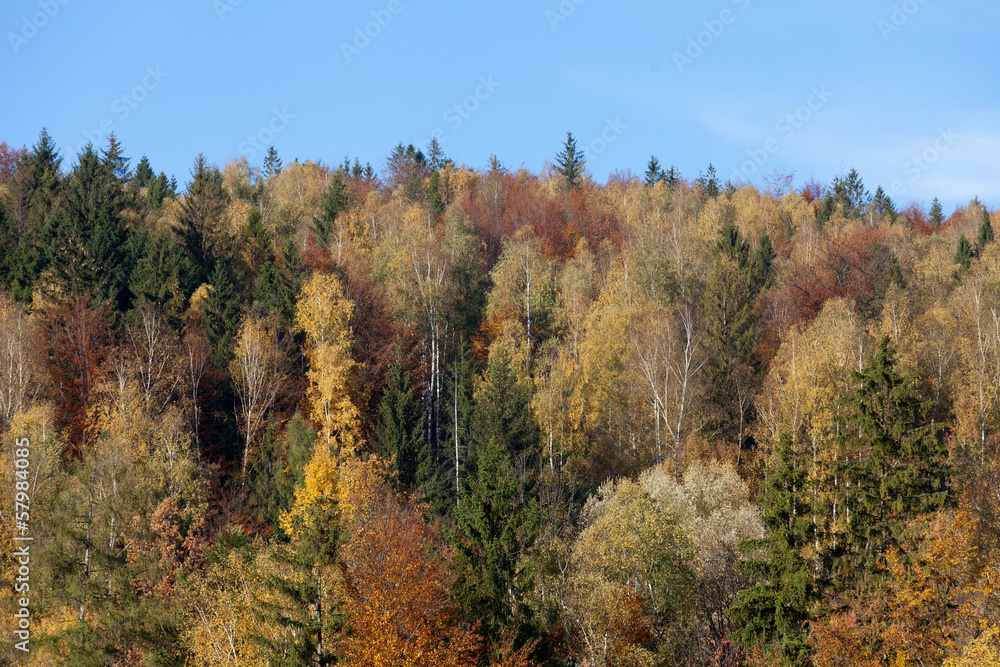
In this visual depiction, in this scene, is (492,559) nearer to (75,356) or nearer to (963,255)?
(75,356)

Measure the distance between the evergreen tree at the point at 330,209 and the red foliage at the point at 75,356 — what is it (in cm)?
2157

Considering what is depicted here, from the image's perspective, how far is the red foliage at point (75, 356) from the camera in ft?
164

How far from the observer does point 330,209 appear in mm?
75688

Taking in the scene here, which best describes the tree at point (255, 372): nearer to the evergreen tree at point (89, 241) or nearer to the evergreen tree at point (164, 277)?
the evergreen tree at point (164, 277)

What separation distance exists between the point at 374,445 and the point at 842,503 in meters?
25.9

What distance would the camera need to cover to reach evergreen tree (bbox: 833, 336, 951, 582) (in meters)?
30.5

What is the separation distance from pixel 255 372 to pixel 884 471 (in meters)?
35.2

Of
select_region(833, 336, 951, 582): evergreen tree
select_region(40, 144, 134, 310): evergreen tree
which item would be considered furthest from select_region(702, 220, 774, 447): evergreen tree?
select_region(40, 144, 134, 310): evergreen tree

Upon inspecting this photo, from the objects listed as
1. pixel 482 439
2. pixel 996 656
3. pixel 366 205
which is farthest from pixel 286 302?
pixel 996 656

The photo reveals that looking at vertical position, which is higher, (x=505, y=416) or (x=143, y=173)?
(x=143, y=173)

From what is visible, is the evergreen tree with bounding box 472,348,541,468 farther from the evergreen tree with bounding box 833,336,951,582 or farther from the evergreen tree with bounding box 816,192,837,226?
the evergreen tree with bounding box 816,192,837,226

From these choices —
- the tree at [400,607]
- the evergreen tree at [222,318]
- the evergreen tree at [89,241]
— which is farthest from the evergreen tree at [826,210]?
the tree at [400,607]

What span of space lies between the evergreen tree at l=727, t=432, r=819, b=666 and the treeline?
0.34ft

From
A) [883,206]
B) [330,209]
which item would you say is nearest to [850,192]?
[883,206]
